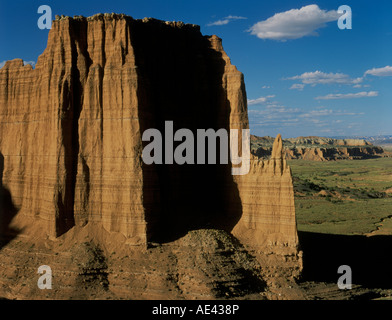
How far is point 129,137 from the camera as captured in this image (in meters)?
29.9

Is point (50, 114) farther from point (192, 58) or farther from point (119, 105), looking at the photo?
point (192, 58)

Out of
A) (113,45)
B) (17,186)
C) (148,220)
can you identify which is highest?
(113,45)

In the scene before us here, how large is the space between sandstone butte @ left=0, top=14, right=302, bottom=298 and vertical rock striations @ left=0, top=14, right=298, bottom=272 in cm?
8

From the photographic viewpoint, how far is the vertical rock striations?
1184 inches

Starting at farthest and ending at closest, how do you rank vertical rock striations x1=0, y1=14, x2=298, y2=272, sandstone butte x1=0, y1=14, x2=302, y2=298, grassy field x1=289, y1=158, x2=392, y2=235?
grassy field x1=289, y1=158, x2=392, y2=235, vertical rock striations x1=0, y1=14, x2=298, y2=272, sandstone butte x1=0, y1=14, x2=302, y2=298

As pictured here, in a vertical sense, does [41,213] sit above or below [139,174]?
below

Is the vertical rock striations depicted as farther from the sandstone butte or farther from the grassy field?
the grassy field

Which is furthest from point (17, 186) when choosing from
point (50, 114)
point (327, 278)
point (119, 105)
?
point (327, 278)

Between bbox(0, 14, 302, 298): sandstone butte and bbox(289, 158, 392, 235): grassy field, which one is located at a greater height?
bbox(0, 14, 302, 298): sandstone butte

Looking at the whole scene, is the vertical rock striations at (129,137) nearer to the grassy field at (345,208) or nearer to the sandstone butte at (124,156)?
the sandstone butte at (124,156)

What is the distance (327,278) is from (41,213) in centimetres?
2422

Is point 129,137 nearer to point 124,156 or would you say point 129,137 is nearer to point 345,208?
point 124,156

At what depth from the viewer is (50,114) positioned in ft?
108

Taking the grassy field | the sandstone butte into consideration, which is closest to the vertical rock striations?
the sandstone butte
